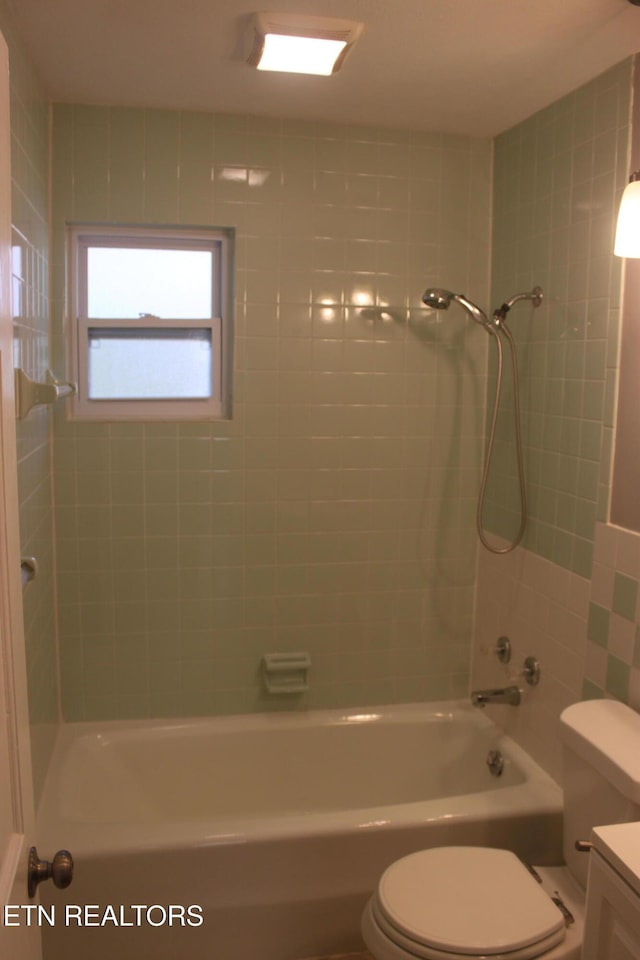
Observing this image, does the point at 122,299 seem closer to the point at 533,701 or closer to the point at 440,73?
the point at 440,73

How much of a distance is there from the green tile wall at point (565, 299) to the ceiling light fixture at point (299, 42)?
710mm

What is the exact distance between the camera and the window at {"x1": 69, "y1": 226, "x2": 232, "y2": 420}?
8.27 feet

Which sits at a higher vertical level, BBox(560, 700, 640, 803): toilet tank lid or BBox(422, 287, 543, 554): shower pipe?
BBox(422, 287, 543, 554): shower pipe

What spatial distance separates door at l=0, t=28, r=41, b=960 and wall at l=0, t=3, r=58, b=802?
77 cm

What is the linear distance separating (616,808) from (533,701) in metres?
0.68

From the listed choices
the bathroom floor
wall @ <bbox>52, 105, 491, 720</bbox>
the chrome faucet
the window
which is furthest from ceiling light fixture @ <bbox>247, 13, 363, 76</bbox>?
the bathroom floor

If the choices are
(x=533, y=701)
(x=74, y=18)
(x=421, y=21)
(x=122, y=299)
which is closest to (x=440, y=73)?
(x=421, y=21)

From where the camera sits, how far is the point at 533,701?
2357 millimetres

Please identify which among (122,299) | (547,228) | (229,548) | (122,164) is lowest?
(229,548)

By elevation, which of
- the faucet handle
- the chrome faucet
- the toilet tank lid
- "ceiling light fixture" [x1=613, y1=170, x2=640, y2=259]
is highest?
"ceiling light fixture" [x1=613, y1=170, x2=640, y2=259]

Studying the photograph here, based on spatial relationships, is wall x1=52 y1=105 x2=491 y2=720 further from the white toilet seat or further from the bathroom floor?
the white toilet seat

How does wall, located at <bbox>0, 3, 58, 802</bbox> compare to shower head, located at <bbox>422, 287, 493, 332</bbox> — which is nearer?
wall, located at <bbox>0, 3, 58, 802</bbox>

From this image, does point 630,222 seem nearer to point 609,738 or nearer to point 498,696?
point 609,738

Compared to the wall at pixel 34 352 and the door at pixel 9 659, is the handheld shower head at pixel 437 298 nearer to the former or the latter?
the wall at pixel 34 352
